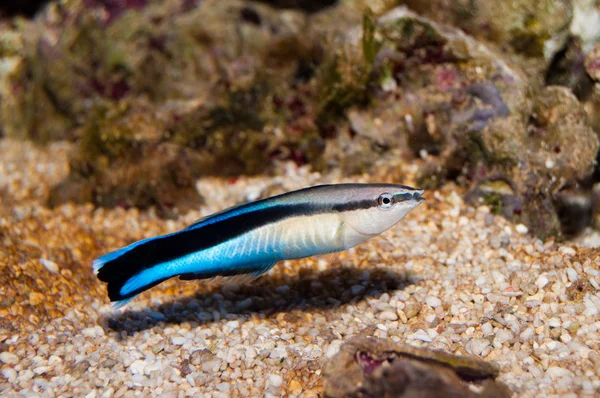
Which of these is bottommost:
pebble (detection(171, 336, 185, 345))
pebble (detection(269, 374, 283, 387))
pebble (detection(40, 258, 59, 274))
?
pebble (detection(269, 374, 283, 387))

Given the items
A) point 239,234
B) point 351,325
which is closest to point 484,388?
point 351,325

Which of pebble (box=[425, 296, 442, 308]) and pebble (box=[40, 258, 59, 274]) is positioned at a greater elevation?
pebble (box=[40, 258, 59, 274])

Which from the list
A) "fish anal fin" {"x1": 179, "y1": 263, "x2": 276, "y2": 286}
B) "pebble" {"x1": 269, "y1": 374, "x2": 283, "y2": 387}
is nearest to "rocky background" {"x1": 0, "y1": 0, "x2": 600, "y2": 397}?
"pebble" {"x1": 269, "y1": 374, "x2": 283, "y2": 387}

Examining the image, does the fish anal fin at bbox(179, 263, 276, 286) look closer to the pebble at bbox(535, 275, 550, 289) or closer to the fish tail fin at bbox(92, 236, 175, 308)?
the fish tail fin at bbox(92, 236, 175, 308)

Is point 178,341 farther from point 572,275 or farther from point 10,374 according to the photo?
point 572,275

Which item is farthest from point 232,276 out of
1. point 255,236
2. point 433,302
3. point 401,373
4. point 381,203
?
point 433,302

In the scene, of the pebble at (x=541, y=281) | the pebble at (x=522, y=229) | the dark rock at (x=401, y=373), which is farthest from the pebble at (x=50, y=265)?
the pebble at (x=522, y=229)

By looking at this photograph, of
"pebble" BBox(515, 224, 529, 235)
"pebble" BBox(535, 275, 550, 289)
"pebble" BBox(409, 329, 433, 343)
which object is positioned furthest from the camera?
"pebble" BBox(515, 224, 529, 235)
